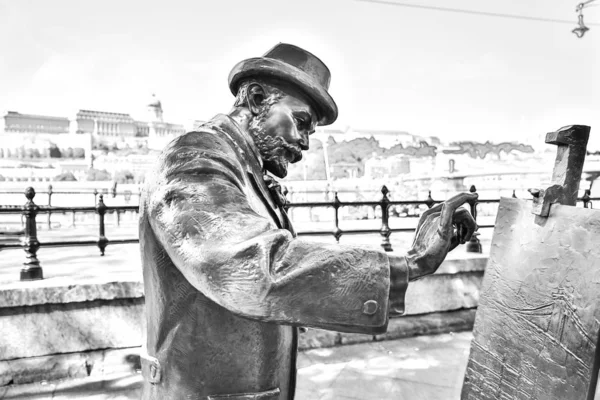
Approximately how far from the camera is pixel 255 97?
1.20m

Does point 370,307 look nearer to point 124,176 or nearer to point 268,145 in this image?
point 268,145

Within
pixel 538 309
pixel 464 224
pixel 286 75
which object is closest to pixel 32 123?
pixel 286 75

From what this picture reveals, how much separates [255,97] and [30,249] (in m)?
3.88

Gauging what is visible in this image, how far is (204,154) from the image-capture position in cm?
92

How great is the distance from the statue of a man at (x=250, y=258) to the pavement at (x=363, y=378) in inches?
103

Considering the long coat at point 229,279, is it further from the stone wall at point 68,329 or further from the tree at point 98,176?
the tree at point 98,176

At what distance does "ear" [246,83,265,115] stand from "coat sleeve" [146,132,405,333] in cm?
43

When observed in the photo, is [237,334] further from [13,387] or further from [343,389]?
[13,387]

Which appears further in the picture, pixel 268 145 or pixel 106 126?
pixel 106 126

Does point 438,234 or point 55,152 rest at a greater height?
point 438,234

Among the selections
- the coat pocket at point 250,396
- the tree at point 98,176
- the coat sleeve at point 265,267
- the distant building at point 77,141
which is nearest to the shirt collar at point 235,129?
the coat sleeve at point 265,267

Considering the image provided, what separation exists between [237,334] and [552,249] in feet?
3.64

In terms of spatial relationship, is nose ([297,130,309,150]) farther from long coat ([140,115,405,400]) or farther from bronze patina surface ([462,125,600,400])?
bronze patina surface ([462,125,600,400])

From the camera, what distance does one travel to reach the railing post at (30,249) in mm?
3959
